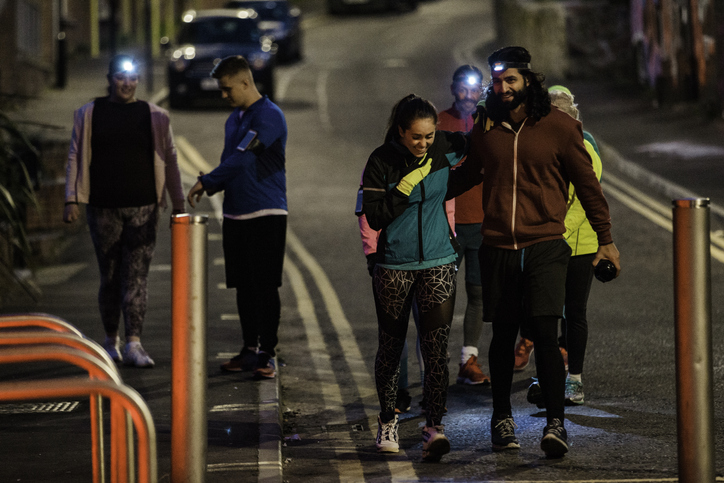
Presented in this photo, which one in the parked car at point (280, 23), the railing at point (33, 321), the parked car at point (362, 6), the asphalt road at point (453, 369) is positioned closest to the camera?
the railing at point (33, 321)

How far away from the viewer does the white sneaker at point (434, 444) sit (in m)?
5.89

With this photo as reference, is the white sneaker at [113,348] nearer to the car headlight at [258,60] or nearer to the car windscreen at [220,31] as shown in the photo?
the car headlight at [258,60]

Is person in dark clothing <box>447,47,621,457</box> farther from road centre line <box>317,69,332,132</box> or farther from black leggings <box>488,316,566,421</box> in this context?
road centre line <box>317,69,332,132</box>

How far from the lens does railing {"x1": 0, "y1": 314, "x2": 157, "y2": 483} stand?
12.2 feet

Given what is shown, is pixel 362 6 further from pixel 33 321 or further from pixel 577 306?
pixel 33 321

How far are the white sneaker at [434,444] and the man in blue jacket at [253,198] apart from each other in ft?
6.24

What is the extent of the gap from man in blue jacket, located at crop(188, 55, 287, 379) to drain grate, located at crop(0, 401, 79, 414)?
1198mm

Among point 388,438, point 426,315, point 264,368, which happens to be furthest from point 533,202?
point 264,368

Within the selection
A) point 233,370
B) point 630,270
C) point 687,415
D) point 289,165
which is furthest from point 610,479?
point 289,165

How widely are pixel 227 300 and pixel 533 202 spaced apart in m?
5.10

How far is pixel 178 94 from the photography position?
23875mm

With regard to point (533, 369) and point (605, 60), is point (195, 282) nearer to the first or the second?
point (533, 369)

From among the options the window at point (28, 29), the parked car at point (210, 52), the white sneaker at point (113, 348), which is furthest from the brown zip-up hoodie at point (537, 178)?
the window at point (28, 29)

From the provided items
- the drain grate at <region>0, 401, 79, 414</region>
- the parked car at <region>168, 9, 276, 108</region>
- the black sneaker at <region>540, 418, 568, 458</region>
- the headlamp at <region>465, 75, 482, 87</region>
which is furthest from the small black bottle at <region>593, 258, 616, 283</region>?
the parked car at <region>168, 9, 276, 108</region>
